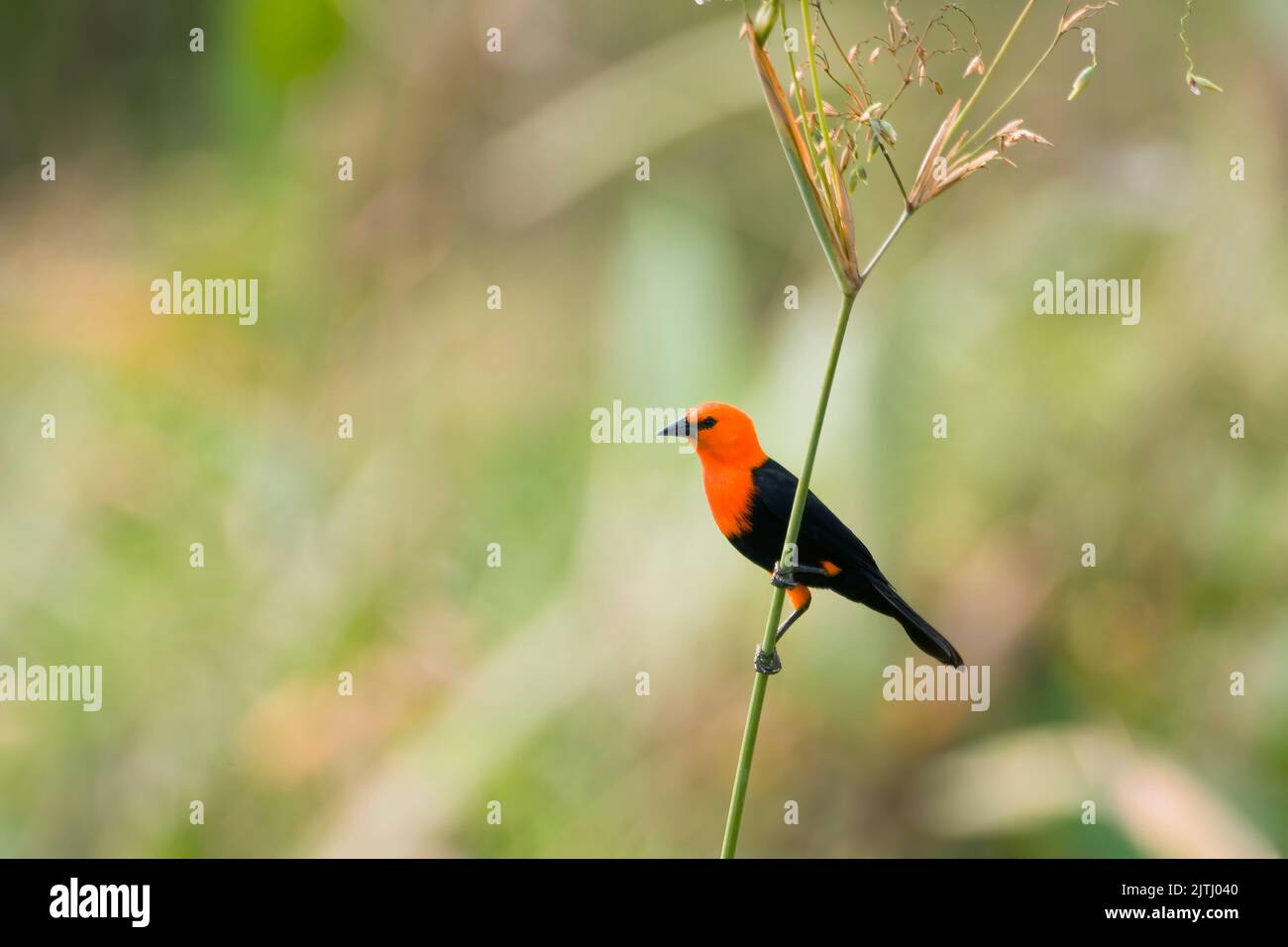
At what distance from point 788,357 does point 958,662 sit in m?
1.67

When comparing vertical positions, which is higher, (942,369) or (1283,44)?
(1283,44)

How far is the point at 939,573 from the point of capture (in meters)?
3.88

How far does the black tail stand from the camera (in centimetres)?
193

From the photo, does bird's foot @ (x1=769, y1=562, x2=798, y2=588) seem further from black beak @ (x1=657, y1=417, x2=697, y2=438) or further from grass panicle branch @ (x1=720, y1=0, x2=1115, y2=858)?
black beak @ (x1=657, y1=417, x2=697, y2=438)

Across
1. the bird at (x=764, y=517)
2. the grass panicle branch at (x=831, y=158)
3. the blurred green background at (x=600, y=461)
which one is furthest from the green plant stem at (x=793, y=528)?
the blurred green background at (x=600, y=461)

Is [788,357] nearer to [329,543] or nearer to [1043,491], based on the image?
[1043,491]

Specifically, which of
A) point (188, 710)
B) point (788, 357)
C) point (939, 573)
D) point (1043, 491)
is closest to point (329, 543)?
point (188, 710)

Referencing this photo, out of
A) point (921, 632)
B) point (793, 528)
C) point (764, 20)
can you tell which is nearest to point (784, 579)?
point (793, 528)

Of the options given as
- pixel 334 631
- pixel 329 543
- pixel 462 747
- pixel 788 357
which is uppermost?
pixel 788 357

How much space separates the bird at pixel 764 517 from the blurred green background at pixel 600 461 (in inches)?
32.6

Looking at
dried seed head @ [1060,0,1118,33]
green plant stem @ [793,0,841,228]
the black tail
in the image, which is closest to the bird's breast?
the black tail

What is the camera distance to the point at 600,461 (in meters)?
4.19

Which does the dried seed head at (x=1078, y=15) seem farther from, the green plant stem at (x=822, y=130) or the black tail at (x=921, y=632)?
the black tail at (x=921, y=632)

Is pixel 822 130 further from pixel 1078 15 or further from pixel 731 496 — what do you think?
pixel 731 496
